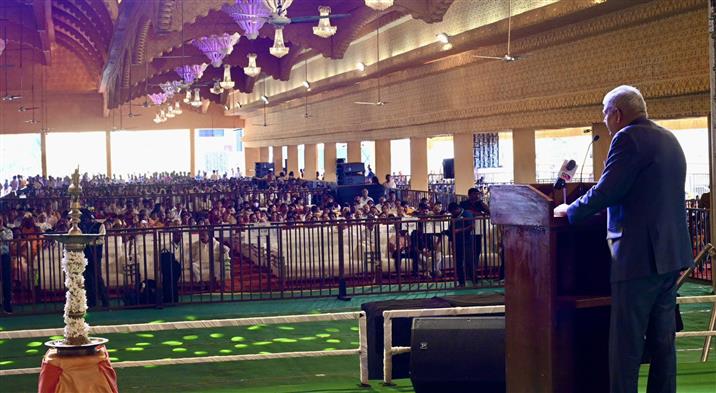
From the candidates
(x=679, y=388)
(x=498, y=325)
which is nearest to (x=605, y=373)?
(x=498, y=325)

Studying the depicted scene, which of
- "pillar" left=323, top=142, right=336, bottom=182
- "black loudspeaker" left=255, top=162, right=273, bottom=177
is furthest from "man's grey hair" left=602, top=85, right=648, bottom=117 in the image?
"black loudspeaker" left=255, top=162, right=273, bottom=177

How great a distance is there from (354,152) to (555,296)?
105 ft

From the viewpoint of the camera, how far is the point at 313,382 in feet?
24.7

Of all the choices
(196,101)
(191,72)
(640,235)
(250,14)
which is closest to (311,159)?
(191,72)

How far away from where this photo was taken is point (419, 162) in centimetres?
2906

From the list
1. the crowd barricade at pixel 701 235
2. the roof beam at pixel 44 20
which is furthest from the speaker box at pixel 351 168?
the crowd barricade at pixel 701 235

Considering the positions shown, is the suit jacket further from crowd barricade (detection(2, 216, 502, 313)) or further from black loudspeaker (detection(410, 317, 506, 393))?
crowd barricade (detection(2, 216, 502, 313))

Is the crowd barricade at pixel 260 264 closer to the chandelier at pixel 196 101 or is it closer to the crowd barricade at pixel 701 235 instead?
the crowd barricade at pixel 701 235

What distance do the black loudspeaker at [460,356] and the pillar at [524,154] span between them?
15991 millimetres

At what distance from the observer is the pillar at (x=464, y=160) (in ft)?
81.6

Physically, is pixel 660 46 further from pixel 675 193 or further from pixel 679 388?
pixel 675 193

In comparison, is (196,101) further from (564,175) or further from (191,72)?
(564,175)

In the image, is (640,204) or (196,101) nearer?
(640,204)

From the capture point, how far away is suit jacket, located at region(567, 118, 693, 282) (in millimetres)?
3941
